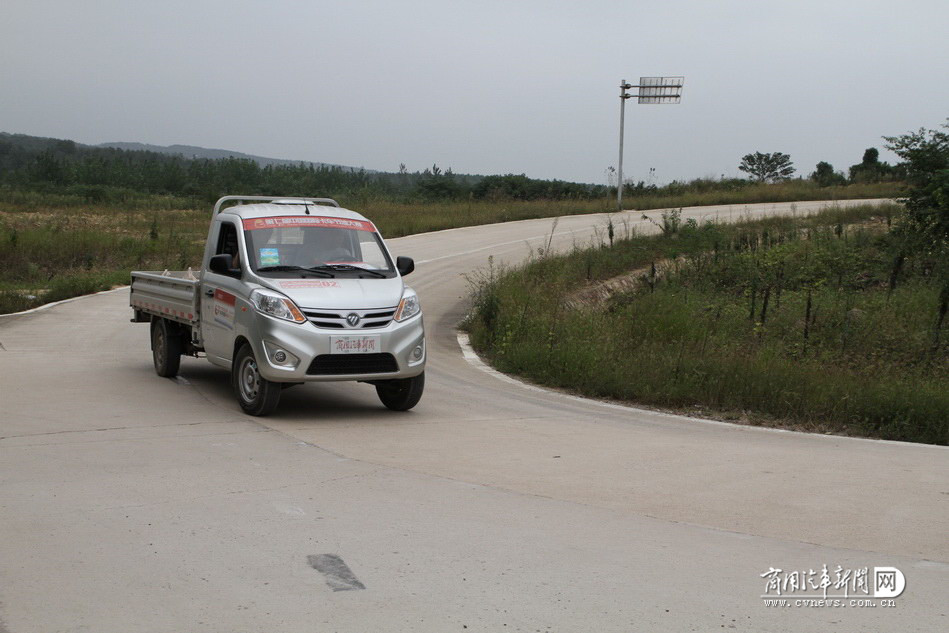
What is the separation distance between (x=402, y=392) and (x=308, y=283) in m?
1.54

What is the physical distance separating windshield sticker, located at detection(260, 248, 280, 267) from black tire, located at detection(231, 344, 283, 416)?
984 millimetres

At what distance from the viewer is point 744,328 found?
16797 millimetres

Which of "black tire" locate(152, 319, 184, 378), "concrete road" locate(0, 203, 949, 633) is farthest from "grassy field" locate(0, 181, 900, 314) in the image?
"concrete road" locate(0, 203, 949, 633)

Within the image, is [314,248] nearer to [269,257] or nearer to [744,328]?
[269,257]

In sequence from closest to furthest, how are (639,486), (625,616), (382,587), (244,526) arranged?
1. (625,616)
2. (382,587)
3. (244,526)
4. (639,486)

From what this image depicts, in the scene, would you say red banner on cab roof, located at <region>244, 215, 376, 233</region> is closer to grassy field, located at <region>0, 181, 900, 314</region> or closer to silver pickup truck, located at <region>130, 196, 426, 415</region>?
silver pickup truck, located at <region>130, 196, 426, 415</region>

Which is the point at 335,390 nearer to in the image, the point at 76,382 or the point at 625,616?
the point at 76,382

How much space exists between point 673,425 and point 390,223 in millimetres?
27653

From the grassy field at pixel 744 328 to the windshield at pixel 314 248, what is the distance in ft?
10.9

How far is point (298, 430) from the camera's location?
32.0ft

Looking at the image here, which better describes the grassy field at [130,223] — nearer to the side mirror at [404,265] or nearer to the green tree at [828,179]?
the green tree at [828,179]

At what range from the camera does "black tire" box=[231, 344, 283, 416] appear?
1018 cm

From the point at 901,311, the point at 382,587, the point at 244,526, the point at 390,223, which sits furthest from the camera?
the point at 390,223

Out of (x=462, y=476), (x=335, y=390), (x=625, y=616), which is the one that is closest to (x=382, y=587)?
(x=625, y=616)
